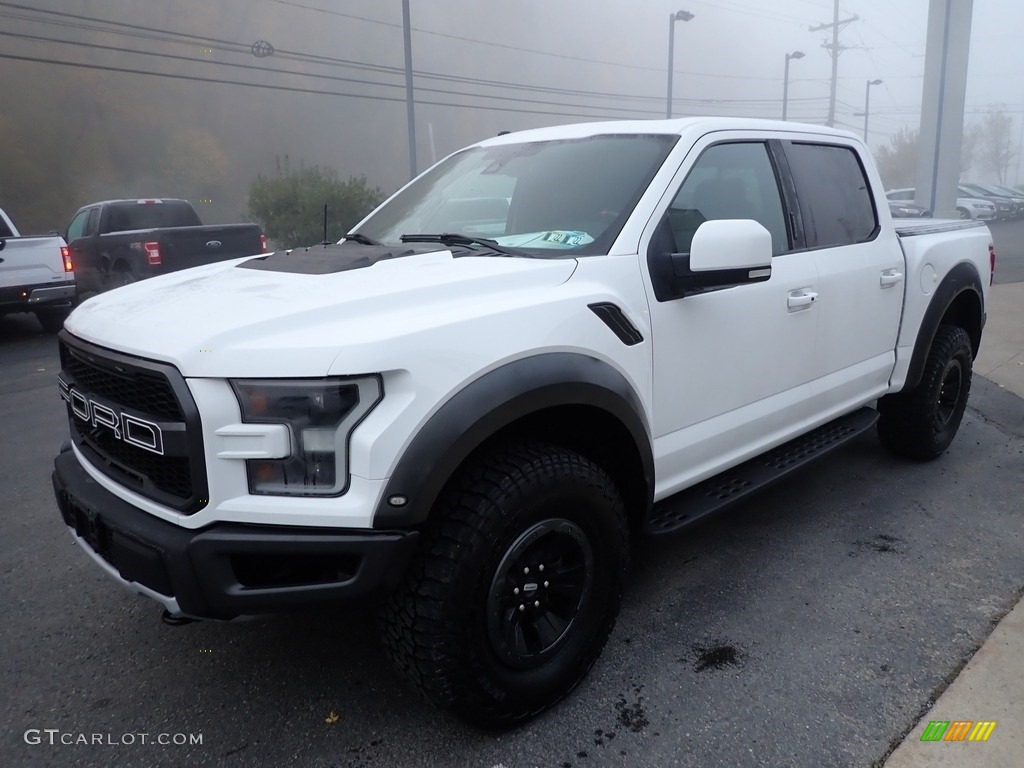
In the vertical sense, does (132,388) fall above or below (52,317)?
above

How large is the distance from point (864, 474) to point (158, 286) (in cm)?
377

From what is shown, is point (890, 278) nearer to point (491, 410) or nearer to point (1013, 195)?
point (491, 410)

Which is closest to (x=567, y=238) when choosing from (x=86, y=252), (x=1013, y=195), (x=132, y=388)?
(x=132, y=388)

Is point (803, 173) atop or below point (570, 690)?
atop

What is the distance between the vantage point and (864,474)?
4.52 meters

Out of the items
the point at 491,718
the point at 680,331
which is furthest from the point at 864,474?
the point at 491,718

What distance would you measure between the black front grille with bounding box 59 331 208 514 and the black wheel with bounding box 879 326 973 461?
3.77 meters

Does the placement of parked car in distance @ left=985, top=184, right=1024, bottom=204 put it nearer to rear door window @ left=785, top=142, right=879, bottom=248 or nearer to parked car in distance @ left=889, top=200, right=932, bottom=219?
parked car in distance @ left=889, top=200, right=932, bottom=219

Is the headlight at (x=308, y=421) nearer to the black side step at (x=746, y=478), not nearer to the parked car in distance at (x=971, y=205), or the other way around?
the black side step at (x=746, y=478)

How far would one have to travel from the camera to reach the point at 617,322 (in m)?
2.53

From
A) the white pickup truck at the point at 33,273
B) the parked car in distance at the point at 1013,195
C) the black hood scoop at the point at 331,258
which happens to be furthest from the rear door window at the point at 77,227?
the parked car in distance at the point at 1013,195

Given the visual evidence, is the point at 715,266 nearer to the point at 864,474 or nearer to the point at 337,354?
the point at 337,354

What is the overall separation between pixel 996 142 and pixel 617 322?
9352 cm

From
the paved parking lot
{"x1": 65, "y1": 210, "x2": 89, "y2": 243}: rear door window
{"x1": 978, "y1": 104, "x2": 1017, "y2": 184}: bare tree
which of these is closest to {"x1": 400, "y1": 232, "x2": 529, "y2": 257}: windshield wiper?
the paved parking lot
